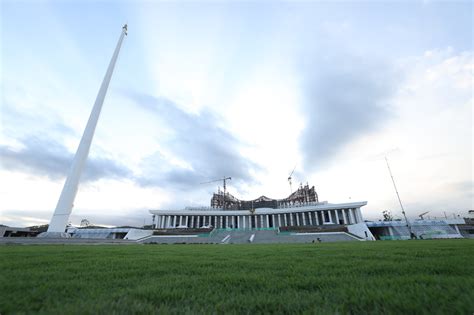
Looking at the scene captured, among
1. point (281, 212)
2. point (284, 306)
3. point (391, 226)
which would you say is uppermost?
point (281, 212)

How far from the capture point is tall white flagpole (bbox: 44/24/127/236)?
34.1 metres

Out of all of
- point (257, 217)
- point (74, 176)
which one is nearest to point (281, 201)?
point (257, 217)

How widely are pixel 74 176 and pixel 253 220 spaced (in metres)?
56.4

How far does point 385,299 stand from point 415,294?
438 mm

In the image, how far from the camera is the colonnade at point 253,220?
65394 mm

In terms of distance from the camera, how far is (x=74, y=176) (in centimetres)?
3606

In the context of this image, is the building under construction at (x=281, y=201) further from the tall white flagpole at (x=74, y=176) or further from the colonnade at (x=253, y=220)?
the tall white flagpole at (x=74, y=176)

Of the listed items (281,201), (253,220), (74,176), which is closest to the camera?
(74,176)

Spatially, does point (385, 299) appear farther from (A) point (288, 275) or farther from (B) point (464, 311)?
(A) point (288, 275)

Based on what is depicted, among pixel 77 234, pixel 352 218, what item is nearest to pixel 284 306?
pixel 352 218

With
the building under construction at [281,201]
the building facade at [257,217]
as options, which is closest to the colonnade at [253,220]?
the building facade at [257,217]

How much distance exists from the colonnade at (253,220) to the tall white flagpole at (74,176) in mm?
39063

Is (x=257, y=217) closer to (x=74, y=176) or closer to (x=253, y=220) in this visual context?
(x=253, y=220)

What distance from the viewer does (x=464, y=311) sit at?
77.7 inches
